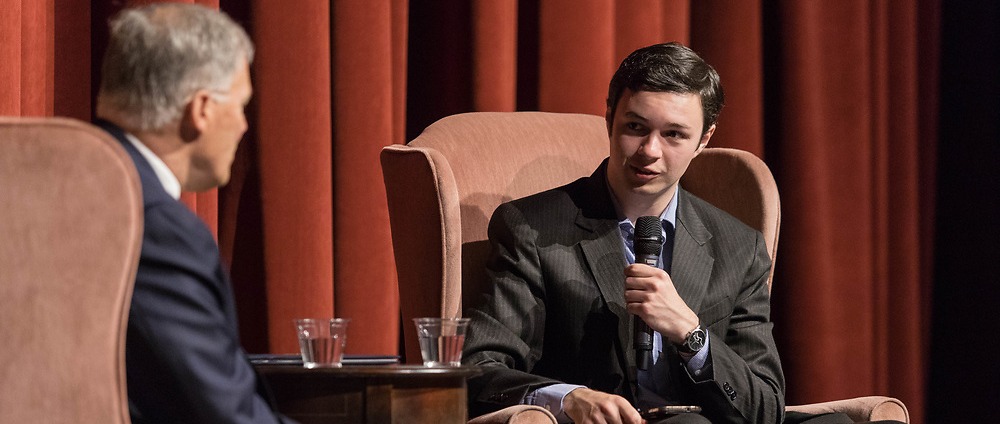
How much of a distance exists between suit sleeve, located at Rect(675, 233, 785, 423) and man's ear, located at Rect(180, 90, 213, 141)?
118cm

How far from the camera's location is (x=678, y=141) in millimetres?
2355

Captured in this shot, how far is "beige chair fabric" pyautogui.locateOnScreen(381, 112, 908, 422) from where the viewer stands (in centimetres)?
233

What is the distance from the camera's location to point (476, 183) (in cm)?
256

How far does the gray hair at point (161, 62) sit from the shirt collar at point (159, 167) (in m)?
0.02

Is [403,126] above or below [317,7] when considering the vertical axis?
below

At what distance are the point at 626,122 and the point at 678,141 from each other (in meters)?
0.11

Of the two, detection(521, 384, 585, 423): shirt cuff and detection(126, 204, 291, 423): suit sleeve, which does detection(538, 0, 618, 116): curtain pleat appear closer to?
detection(521, 384, 585, 423): shirt cuff

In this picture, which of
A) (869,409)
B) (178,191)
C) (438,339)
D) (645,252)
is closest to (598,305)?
(645,252)

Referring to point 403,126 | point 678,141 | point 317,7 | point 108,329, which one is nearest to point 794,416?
point 678,141

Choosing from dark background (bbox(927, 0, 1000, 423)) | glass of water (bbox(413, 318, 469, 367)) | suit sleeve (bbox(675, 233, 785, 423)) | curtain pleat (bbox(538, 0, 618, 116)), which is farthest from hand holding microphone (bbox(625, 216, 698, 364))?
dark background (bbox(927, 0, 1000, 423))

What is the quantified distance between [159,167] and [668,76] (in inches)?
50.8

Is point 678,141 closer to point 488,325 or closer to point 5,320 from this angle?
point 488,325

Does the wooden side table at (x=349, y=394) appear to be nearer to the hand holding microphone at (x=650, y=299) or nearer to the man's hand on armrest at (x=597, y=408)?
the man's hand on armrest at (x=597, y=408)

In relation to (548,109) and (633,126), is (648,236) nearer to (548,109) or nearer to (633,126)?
(633,126)
